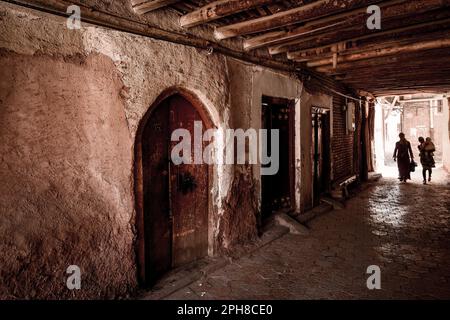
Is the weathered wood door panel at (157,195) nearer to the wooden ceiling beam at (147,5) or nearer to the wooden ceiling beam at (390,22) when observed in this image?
the wooden ceiling beam at (147,5)

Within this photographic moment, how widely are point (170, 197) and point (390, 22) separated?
417 centimetres

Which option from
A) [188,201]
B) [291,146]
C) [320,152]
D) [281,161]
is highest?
[291,146]

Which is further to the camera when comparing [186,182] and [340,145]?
[340,145]

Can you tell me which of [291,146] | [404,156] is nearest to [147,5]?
[291,146]

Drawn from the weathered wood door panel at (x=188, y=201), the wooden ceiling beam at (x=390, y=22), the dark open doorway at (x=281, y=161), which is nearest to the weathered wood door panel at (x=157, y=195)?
the weathered wood door panel at (x=188, y=201)

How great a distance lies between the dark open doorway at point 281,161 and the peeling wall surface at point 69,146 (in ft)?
9.42

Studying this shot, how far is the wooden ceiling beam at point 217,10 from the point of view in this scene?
3658 mm

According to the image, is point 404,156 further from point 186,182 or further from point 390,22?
point 186,182

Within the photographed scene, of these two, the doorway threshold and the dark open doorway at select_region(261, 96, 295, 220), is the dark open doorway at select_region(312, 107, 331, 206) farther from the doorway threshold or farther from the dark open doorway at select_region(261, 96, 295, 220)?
the doorway threshold

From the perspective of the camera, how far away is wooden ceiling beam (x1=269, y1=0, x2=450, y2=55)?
12.6 feet

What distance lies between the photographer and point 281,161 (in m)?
6.87

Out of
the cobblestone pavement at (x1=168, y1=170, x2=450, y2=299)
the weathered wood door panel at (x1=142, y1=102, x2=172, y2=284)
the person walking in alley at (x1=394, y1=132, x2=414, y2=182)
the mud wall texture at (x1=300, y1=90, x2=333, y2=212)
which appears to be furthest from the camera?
the person walking in alley at (x1=394, y1=132, x2=414, y2=182)

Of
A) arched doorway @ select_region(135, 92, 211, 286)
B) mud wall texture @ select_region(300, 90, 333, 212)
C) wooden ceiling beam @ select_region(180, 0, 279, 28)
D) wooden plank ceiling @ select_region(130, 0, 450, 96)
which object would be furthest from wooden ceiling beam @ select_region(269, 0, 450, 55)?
arched doorway @ select_region(135, 92, 211, 286)
